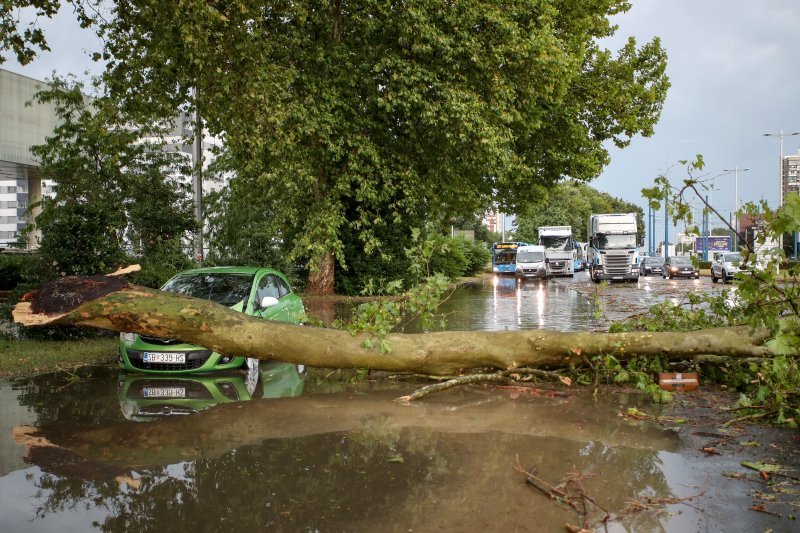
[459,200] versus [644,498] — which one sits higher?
[459,200]

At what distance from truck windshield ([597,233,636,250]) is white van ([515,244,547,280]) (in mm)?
7235

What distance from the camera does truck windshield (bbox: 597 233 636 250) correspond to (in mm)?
40125

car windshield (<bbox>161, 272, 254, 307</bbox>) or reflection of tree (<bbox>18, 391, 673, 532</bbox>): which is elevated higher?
car windshield (<bbox>161, 272, 254, 307</bbox>)

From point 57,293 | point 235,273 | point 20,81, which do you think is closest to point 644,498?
point 57,293

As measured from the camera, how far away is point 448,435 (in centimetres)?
664

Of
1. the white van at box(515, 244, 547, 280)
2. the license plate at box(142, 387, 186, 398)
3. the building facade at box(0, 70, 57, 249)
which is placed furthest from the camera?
the white van at box(515, 244, 547, 280)

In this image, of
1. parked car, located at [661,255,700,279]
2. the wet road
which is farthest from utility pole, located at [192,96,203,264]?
parked car, located at [661,255,700,279]

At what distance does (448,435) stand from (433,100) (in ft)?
48.6

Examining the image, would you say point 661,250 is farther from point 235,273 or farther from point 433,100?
point 235,273

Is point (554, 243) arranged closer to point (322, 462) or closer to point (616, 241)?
point (616, 241)

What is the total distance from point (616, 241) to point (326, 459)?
36982 mm

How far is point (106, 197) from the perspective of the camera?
20906 mm

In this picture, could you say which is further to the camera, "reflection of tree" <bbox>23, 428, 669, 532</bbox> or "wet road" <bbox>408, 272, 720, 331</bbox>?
"wet road" <bbox>408, 272, 720, 331</bbox>

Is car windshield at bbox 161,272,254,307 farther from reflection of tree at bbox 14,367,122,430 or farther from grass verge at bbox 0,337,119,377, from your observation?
grass verge at bbox 0,337,119,377
